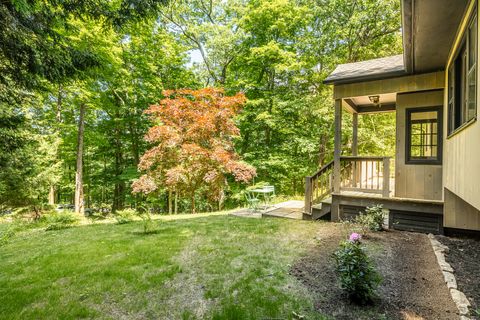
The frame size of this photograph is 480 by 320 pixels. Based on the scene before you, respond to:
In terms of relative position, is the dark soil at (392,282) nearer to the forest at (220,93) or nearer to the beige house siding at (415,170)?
the beige house siding at (415,170)

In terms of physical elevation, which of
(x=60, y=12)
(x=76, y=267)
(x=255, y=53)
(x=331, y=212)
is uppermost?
(x=255, y=53)

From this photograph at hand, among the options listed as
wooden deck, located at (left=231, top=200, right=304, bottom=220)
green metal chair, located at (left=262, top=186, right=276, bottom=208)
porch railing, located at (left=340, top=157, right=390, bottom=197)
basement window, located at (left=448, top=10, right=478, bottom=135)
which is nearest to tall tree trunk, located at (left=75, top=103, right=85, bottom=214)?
wooden deck, located at (left=231, top=200, right=304, bottom=220)

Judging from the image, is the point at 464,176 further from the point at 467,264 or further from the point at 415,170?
the point at 415,170

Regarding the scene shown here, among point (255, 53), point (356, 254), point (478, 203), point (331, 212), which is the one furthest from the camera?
point (255, 53)

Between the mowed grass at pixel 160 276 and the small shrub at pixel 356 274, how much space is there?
0.50m

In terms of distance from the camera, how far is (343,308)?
2812 millimetres

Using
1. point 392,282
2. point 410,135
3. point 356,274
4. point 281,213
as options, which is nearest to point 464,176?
point 392,282

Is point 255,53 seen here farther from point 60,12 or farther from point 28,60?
point 28,60

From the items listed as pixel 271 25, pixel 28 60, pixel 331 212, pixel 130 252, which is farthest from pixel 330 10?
pixel 130 252

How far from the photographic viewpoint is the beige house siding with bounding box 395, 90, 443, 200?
6.05 m

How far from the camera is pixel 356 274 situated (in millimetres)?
2861

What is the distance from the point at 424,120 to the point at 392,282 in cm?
471

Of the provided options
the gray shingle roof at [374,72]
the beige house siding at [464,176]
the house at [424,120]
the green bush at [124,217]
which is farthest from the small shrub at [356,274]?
the green bush at [124,217]

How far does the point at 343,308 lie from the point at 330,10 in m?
13.6
